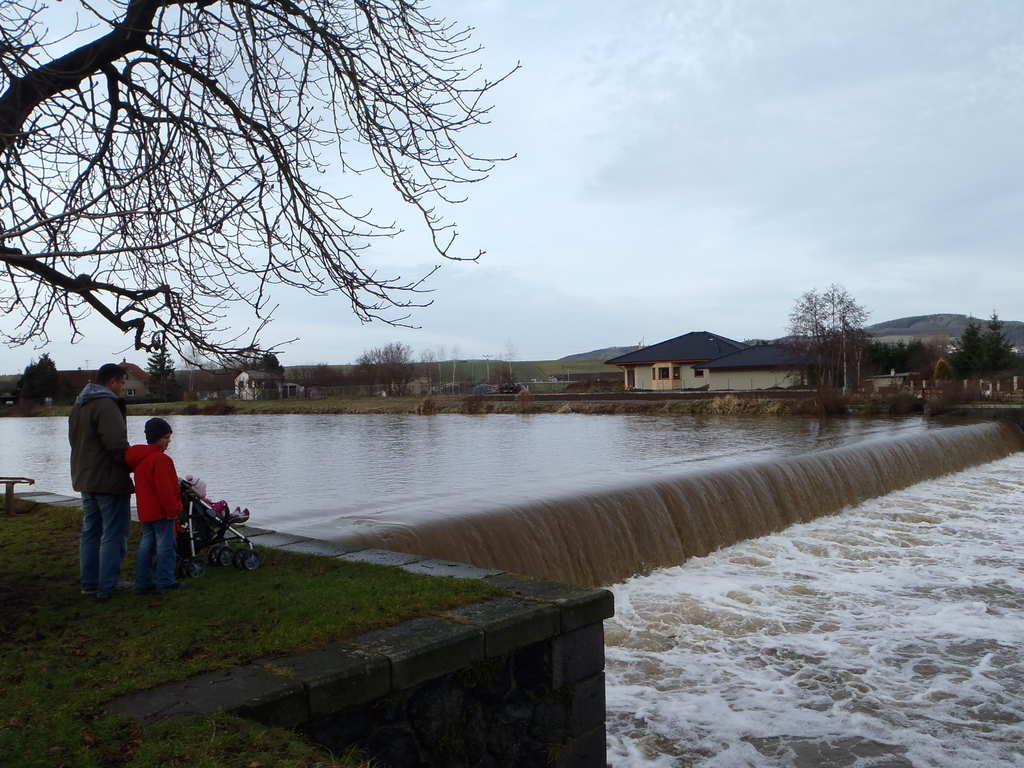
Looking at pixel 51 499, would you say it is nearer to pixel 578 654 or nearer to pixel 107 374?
pixel 107 374

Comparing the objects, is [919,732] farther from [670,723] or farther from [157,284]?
[157,284]

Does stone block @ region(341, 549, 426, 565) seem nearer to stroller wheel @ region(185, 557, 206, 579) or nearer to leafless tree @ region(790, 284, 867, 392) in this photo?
stroller wheel @ region(185, 557, 206, 579)

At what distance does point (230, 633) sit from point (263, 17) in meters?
4.93

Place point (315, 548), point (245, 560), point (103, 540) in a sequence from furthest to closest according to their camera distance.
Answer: point (315, 548)
point (245, 560)
point (103, 540)

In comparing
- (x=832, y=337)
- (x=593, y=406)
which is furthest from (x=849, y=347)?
(x=593, y=406)

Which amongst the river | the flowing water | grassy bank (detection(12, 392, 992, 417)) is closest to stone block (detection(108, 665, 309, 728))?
the flowing water

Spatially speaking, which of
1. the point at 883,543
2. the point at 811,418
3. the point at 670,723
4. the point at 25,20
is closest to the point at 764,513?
the point at 883,543

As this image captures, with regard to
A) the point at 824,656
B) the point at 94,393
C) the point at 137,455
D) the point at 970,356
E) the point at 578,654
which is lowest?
the point at 824,656

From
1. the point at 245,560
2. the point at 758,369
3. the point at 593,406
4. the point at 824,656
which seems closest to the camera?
the point at 245,560

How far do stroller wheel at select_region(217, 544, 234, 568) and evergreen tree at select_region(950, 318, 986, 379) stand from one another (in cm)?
4999

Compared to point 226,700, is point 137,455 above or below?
above

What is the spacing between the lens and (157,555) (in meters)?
5.41

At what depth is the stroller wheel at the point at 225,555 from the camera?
600cm

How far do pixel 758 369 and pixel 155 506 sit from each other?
1775 inches
